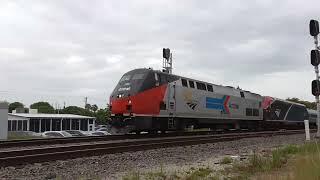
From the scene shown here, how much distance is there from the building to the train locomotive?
36773 mm

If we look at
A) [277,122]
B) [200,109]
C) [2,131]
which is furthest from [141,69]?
[277,122]

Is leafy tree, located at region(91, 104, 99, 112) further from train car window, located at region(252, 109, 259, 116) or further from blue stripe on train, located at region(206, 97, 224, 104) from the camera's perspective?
blue stripe on train, located at region(206, 97, 224, 104)

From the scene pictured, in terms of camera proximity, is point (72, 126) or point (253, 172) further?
point (72, 126)

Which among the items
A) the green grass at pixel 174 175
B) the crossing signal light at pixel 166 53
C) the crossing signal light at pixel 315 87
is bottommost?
the green grass at pixel 174 175

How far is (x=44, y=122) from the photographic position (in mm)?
66500

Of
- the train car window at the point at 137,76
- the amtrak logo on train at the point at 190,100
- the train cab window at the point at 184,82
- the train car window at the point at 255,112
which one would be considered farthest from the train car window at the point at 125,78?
the train car window at the point at 255,112

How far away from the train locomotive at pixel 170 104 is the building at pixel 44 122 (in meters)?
36.8

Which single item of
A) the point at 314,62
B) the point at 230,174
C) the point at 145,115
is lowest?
the point at 230,174

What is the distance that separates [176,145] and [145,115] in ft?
16.0

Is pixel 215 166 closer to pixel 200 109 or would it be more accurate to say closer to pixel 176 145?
pixel 176 145

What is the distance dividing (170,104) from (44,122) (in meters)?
45.9

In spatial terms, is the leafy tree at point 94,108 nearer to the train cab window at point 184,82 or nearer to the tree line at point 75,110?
the tree line at point 75,110

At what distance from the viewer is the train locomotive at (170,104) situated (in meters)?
22.3

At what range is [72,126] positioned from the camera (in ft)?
229
